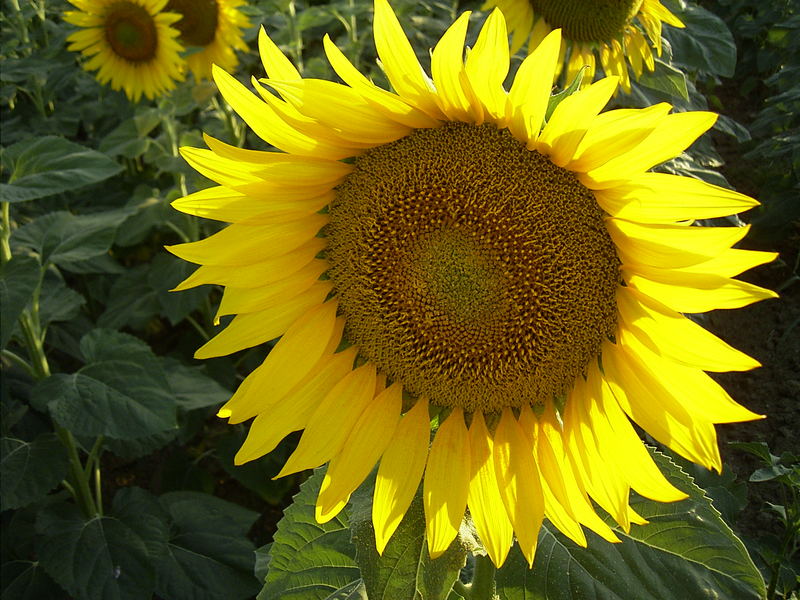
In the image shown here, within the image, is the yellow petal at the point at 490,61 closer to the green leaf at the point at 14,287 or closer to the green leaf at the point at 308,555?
the green leaf at the point at 308,555

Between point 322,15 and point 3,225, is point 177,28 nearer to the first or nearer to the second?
point 322,15

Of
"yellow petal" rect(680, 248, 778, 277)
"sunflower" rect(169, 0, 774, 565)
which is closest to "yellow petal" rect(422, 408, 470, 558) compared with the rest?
"sunflower" rect(169, 0, 774, 565)

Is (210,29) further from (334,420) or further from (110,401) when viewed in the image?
(334,420)

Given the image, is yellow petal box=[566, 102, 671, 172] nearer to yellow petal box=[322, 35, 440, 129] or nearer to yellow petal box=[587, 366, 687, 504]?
yellow petal box=[322, 35, 440, 129]

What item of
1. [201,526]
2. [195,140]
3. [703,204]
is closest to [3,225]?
[195,140]

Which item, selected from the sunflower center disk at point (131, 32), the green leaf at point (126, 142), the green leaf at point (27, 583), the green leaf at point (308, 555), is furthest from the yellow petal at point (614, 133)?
the sunflower center disk at point (131, 32)

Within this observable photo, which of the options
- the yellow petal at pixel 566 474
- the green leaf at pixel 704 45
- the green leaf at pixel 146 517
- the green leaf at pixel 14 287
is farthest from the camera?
the green leaf at pixel 704 45

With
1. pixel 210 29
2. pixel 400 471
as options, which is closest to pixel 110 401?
pixel 400 471
